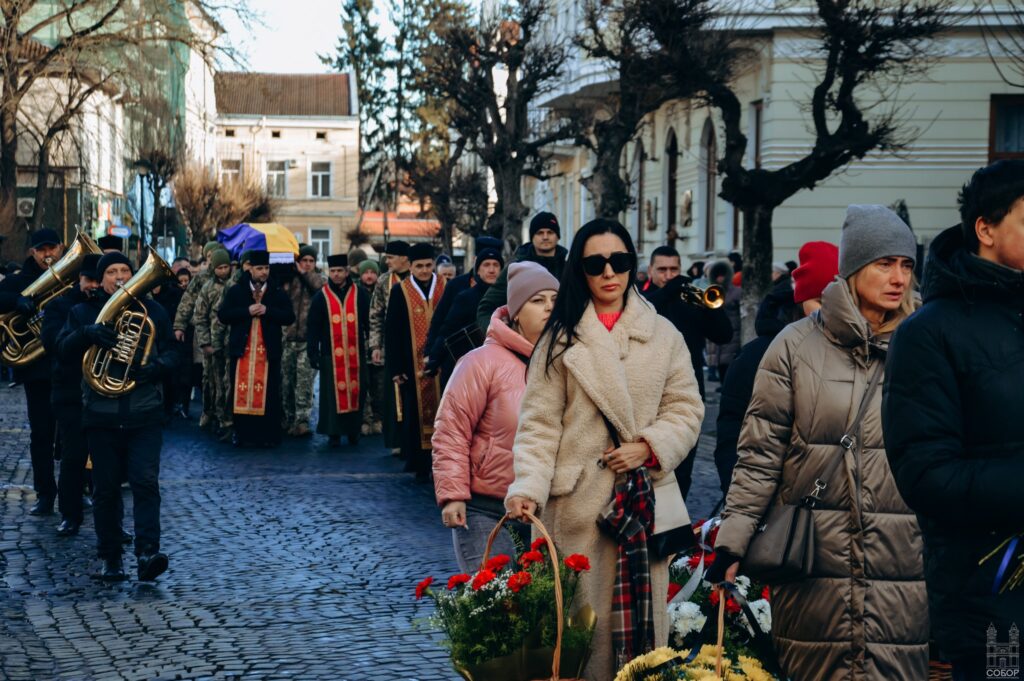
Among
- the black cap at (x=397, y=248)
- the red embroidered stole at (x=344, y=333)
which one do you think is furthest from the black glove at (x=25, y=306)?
the red embroidered stole at (x=344, y=333)

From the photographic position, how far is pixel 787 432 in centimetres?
483

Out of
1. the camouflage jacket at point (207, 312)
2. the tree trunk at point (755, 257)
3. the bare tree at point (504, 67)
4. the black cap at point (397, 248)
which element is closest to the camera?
the black cap at point (397, 248)

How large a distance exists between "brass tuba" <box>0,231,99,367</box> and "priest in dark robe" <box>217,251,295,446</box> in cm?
488

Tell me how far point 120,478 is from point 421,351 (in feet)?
17.7

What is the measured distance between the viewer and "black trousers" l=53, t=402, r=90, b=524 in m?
10.8

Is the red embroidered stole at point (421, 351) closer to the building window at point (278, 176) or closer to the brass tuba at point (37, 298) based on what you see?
the brass tuba at point (37, 298)

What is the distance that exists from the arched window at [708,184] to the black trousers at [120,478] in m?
25.3

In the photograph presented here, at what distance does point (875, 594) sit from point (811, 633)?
0.79 ft

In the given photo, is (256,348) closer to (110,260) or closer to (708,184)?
(110,260)

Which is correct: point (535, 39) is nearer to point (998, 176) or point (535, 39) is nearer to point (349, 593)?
point (349, 593)

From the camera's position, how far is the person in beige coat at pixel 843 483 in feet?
15.1

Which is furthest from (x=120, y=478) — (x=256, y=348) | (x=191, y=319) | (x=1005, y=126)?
(x=1005, y=126)

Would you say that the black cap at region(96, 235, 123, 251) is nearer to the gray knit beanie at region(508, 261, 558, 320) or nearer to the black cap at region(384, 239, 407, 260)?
the black cap at region(384, 239, 407, 260)

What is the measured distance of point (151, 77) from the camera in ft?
104
